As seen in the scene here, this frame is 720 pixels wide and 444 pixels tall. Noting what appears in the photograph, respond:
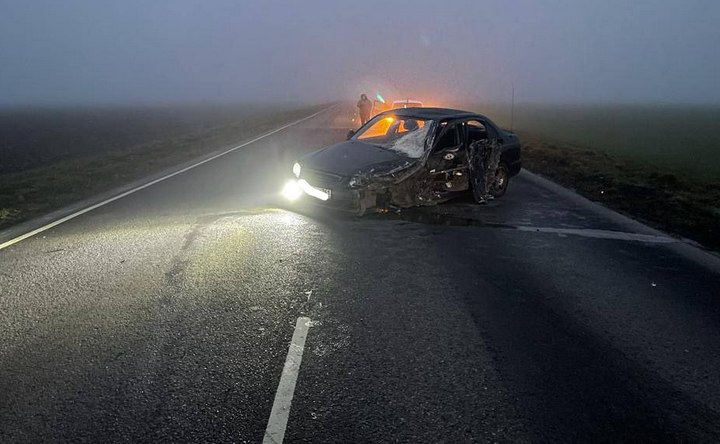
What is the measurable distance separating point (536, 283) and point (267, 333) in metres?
2.90

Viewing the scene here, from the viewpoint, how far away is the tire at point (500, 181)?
10.1 m

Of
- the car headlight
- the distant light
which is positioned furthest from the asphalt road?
the distant light

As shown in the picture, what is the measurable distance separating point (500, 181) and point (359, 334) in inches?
275

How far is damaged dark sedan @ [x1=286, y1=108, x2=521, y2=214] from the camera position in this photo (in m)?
7.86

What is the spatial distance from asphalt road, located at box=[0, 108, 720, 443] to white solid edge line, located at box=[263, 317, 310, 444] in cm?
5

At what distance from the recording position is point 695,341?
163 inches

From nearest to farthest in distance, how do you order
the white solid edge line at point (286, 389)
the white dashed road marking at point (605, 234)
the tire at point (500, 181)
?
the white solid edge line at point (286, 389)
the white dashed road marking at point (605, 234)
the tire at point (500, 181)

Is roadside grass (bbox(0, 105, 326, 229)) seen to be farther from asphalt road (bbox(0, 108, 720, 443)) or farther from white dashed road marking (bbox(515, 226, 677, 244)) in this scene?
white dashed road marking (bbox(515, 226, 677, 244))

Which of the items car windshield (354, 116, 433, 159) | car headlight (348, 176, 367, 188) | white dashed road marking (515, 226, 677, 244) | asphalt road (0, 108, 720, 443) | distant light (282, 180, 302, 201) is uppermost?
car windshield (354, 116, 433, 159)

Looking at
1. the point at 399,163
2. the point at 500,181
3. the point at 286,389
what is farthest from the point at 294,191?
the point at 286,389

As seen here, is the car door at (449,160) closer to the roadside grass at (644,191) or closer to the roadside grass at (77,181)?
the roadside grass at (644,191)

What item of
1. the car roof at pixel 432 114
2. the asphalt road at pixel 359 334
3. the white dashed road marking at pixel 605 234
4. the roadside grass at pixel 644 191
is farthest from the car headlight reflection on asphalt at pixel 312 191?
the roadside grass at pixel 644 191

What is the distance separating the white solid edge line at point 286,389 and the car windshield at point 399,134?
16.1ft

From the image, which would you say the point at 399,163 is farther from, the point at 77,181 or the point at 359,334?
the point at 77,181
